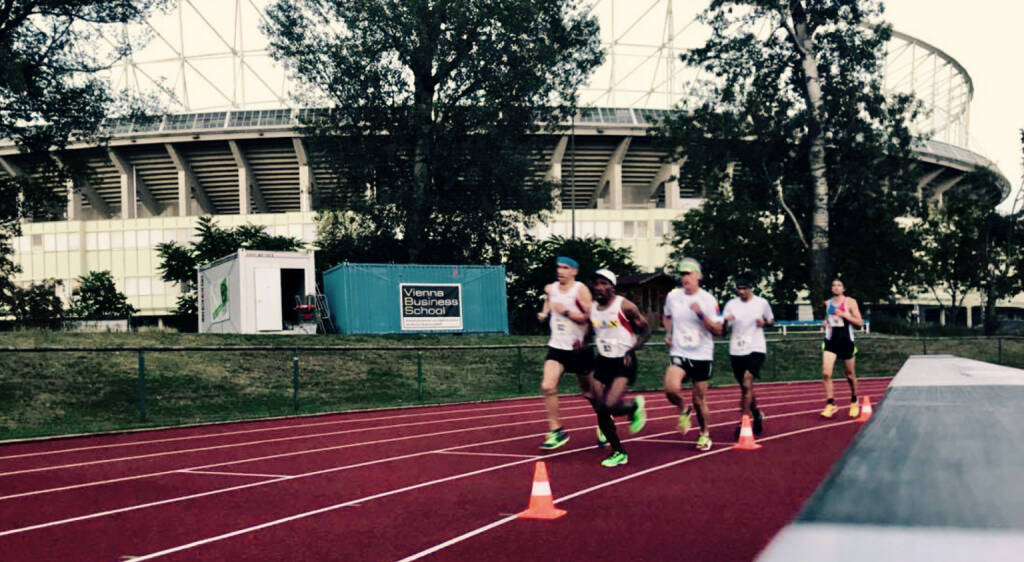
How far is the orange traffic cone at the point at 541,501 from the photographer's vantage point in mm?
6336

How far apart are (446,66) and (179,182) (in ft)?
124

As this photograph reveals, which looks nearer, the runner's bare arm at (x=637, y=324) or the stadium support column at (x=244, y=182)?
the runner's bare arm at (x=637, y=324)

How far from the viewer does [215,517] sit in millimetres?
6773

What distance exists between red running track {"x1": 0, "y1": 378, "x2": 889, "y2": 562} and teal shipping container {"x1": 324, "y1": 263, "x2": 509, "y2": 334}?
650 inches

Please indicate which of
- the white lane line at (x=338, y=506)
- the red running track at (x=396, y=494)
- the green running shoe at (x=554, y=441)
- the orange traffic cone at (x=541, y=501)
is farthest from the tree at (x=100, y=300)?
the orange traffic cone at (x=541, y=501)

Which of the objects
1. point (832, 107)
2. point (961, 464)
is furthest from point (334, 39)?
point (961, 464)

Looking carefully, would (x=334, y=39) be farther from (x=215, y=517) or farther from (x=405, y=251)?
(x=215, y=517)

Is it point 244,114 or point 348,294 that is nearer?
point 348,294

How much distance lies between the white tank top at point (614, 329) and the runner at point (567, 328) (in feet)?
0.69

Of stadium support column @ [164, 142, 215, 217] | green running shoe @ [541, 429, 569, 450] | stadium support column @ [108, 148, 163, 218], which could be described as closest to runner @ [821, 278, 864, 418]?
green running shoe @ [541, 429, 569, 450]

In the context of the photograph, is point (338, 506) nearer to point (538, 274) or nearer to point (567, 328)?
point (567, 328)

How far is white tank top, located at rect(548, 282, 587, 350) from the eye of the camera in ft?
30.3

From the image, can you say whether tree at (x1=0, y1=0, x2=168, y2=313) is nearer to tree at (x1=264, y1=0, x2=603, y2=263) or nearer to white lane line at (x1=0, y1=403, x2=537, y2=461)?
tree at (x1=264, y1=0, x2=603, y2=263)

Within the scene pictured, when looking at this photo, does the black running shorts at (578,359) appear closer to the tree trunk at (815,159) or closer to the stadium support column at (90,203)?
the tree trunk at (815,159)
